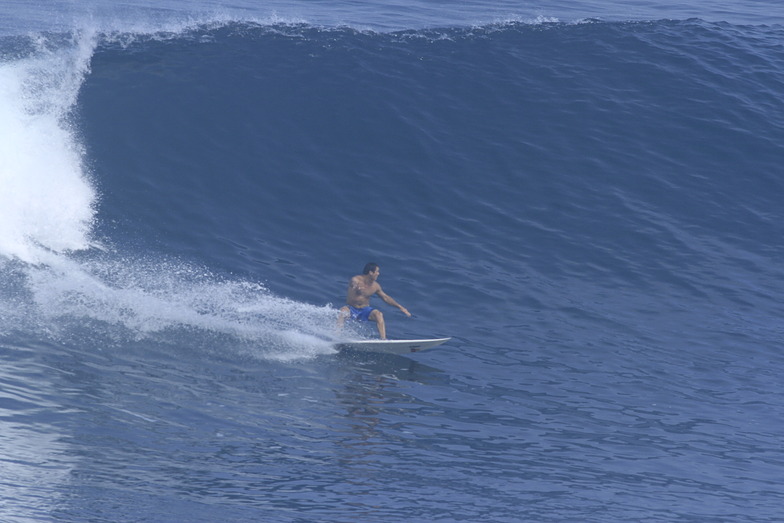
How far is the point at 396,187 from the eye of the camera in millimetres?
19922

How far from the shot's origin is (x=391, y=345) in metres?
14.5

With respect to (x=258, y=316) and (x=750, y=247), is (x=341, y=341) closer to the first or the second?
(x=258, y=316)

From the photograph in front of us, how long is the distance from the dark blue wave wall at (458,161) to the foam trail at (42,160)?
509 mm

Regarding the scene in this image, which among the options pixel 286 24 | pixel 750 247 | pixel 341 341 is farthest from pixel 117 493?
pixel 286 24

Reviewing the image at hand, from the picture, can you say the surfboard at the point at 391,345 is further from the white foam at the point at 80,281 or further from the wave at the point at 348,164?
the wave at the point at 348,164

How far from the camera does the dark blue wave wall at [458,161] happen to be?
1766 centimetres

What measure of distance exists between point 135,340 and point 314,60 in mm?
10883

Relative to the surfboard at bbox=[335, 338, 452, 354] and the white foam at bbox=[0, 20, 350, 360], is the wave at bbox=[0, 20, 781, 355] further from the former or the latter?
the surfboard at bbox=[335, 338, 452, 354]

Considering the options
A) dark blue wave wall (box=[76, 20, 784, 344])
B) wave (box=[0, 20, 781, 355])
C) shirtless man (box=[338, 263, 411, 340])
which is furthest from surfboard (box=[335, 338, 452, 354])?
dark blue wave wall (box=[76, 20, 784, 344])

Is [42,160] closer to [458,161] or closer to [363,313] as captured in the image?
[363,313]

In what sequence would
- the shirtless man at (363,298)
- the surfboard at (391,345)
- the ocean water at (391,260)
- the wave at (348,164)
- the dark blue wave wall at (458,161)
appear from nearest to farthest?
Answer: the ocean water at (391,260) < the surfboard at (391,345) < the shirtless man at (363,298) < the wave at (348,164) < the dark blue wave wall at (458,161)

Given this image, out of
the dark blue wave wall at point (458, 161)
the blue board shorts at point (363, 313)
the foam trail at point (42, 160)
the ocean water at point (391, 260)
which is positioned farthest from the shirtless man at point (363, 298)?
the foam trail at point (42, 160)

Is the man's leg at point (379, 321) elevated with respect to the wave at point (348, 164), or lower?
lower

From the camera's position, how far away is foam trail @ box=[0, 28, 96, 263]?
1684 centimetres
